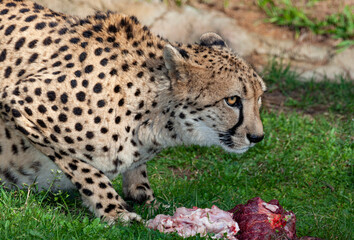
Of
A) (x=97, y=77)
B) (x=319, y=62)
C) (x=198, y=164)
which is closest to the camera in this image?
(x=97, y=77)

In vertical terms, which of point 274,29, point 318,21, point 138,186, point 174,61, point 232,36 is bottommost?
point 138,186

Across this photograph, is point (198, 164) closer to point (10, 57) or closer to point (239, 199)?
point (239, 199)

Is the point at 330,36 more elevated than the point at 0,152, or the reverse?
the point at 330,36

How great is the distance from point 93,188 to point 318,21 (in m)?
5.11

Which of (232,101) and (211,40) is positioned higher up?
(211,40)

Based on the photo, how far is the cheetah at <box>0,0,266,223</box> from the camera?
4.09m

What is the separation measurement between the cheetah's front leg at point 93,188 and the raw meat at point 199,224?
A: 1.06 ft

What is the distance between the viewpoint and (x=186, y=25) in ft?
26.2

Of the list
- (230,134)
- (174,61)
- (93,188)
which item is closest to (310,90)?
(230,134)

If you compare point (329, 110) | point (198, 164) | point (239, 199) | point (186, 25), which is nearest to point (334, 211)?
point (239, 199)

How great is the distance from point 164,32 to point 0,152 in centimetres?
389

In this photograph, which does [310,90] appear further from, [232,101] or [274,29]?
[232,101]

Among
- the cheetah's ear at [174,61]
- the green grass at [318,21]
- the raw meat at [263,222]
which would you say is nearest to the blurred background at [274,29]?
the green grass at [318,21]

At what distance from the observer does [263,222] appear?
12.5 ft
